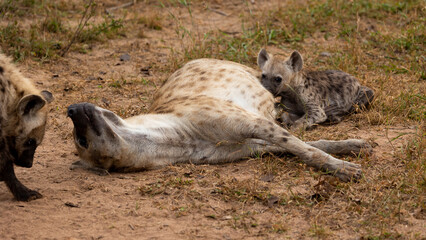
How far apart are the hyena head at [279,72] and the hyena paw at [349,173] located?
151cm

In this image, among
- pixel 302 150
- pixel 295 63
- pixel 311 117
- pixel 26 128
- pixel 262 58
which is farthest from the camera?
pixel 262 58

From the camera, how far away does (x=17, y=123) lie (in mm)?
3686

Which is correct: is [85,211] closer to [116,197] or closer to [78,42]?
[116,197]

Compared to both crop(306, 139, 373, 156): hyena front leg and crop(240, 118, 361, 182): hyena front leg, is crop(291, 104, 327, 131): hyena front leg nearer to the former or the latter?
crop(306, 139, 373, 156): hyena front leg

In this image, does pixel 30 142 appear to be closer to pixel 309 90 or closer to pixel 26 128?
pixel 26 128

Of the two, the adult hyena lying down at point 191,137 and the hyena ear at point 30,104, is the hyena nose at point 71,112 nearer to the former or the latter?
the adult hyena lying down at point 191,137

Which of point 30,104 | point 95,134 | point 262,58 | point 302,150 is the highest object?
point 30,104

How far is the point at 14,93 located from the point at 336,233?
2.18 metres

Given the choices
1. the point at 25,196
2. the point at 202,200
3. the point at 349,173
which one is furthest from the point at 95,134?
the point at 349,173

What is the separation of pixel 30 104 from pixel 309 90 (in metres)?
2.71

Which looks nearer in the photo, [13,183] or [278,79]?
[13,183]

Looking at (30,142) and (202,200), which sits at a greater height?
(30,142)

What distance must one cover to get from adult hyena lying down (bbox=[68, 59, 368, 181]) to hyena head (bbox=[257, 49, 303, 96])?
663 mm

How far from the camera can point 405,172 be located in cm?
387
